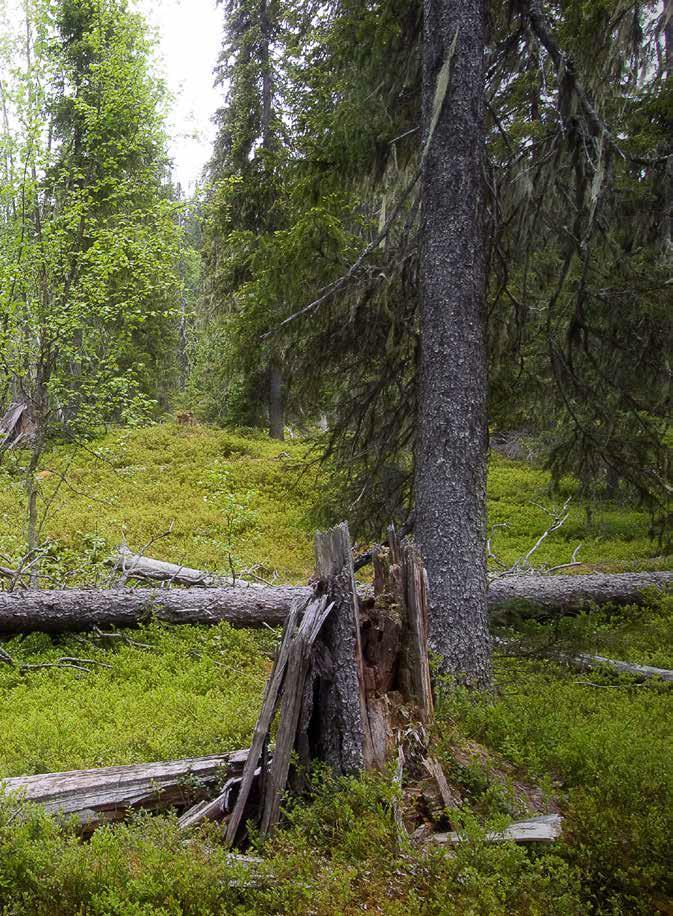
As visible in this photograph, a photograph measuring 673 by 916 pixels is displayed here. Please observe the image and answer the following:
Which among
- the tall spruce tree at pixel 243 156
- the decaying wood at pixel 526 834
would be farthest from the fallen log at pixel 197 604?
the tall spruce tree at pixel 243 156

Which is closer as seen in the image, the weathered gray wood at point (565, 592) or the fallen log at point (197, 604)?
the fallen log at point (197, 604)

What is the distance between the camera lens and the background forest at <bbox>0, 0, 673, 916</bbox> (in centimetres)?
325

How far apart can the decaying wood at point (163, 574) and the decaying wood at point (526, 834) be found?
611cm

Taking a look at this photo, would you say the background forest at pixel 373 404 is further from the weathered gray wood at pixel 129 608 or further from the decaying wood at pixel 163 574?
the decaying wood at pixel 163 574

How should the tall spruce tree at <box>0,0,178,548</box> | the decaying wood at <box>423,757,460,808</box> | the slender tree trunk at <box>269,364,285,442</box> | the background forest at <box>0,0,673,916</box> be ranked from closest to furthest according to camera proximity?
the background forest at <box>0,0,673,916</box> < the decaying wood at <box>423,757,460,808</box> < the tall spruce tree at <box>0,0,178,548</box> < the slender tree trunk at <box>269,364,285,442</box>

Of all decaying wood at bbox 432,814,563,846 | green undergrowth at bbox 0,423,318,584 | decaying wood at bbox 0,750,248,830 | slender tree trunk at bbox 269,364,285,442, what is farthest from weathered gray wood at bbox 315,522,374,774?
slender tree trunk at bbox 269,364,285,442

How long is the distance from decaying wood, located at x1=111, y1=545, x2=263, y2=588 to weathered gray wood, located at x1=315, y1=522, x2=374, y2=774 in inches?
215

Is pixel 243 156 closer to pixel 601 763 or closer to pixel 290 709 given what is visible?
pixel 290 709

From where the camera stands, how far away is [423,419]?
19.7ft

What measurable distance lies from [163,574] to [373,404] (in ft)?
16.0

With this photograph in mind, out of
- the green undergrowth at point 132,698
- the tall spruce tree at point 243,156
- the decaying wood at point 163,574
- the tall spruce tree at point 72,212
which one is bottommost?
the green undergrowth at point 132,698

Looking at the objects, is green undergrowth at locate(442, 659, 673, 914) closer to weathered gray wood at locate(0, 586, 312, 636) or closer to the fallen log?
the fallen log

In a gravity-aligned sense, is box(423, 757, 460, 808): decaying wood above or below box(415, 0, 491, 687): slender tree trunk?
below

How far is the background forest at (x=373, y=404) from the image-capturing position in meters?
3.25
